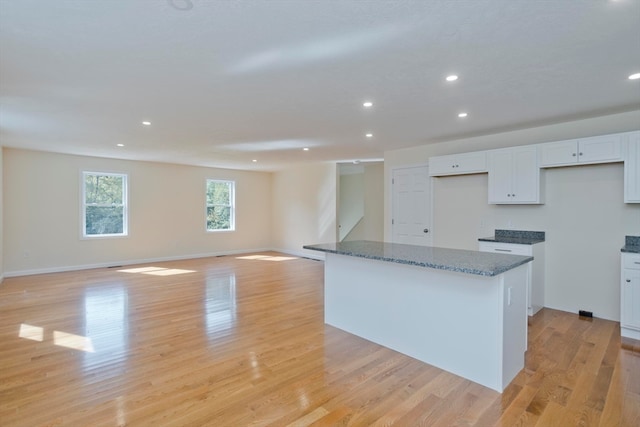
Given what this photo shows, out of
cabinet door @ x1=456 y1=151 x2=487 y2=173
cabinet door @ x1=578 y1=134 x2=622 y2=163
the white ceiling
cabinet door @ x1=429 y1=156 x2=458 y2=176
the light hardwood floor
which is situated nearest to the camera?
the white ceiling

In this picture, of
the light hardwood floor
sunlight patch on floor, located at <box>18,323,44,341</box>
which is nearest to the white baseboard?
the light hardwood floor

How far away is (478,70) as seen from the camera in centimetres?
268

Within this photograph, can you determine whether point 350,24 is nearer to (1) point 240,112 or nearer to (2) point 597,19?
(2) point 597,19

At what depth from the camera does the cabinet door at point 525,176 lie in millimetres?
4160

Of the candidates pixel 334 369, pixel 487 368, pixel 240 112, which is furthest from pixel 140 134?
pixel 487 368

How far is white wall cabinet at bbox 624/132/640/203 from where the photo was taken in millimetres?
3438

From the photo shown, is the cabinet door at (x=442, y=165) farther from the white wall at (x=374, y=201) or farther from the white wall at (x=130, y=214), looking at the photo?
the white wall at (x=130, y=214)

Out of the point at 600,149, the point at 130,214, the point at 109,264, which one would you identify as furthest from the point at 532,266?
the point at 109,264

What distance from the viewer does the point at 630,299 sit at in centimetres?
335

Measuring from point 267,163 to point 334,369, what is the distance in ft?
20.1

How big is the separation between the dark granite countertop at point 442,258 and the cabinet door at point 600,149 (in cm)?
194

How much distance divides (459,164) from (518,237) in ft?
4.29

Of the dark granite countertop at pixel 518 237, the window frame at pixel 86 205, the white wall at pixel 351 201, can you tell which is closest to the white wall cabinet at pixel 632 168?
the dark granite countertop at pixel 518 237

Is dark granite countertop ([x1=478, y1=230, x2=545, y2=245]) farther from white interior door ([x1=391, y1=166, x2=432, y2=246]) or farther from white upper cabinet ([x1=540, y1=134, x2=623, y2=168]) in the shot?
white interior door ([x1=391, y1=166, x2=432, y2=246])
